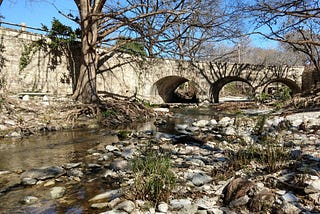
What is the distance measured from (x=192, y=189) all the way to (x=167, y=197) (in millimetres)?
404

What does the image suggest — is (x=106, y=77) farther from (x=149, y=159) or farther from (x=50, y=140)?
(x=149, y=159)

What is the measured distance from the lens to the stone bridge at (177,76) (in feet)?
52.0

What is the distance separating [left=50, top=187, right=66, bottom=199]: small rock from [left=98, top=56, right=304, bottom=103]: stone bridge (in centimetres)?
1200

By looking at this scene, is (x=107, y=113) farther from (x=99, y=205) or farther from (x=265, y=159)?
(x=99, y=205)

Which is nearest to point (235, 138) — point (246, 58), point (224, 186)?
point (224, 186)

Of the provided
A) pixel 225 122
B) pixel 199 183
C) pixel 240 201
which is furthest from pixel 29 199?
pixel 225 122

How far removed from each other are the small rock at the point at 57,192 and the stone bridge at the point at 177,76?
11995 millimetres

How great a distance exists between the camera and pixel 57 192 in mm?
2838

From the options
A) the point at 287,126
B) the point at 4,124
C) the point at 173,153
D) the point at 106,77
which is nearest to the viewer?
the point at 173,153

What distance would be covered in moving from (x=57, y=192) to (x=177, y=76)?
15.7 metres

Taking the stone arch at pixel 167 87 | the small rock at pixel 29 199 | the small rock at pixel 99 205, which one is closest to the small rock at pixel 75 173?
the small rock at pixel 29 199

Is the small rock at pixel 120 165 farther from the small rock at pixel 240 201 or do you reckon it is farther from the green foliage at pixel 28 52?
the green foliage at pixel 28 52

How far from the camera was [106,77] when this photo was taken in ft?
48.9

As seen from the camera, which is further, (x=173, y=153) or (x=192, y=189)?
(x=173, y=153)
